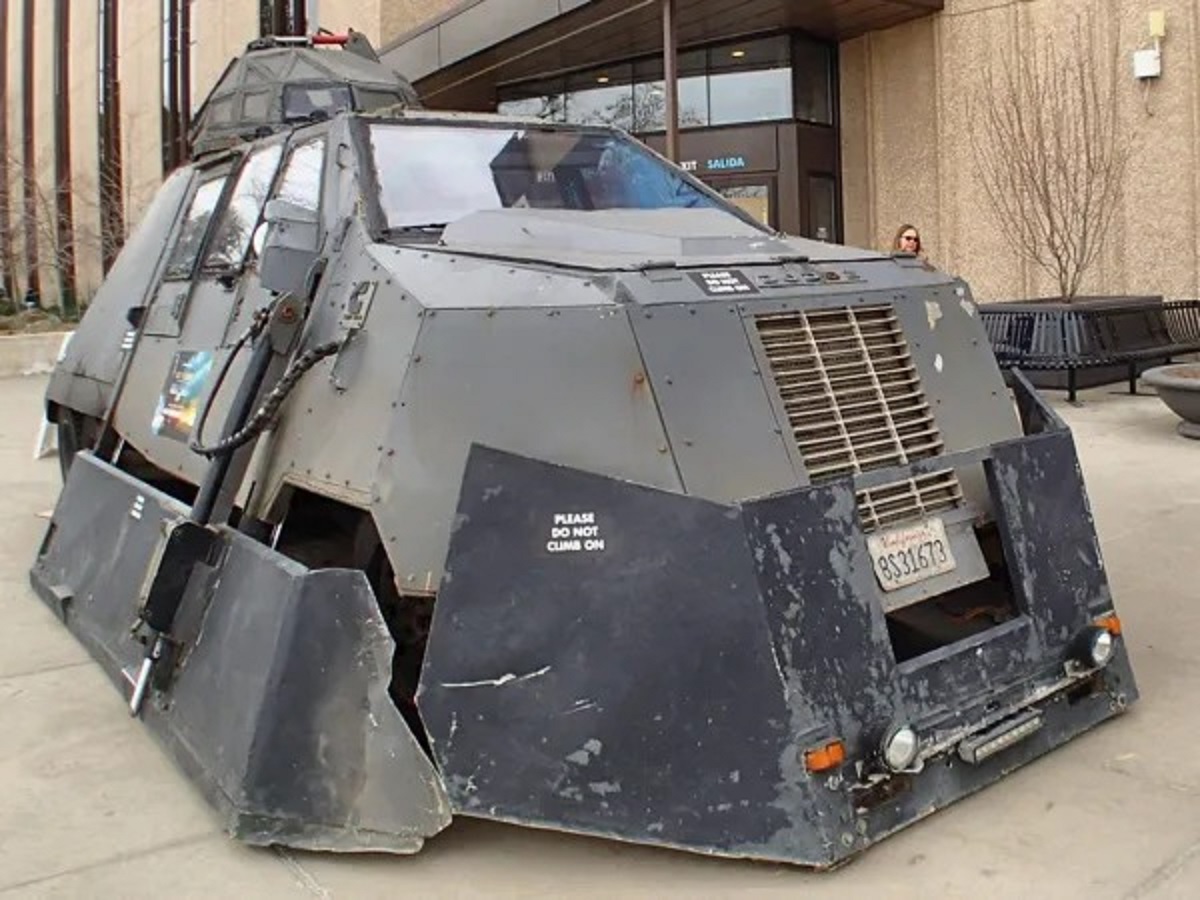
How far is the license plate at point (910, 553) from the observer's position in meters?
3.42

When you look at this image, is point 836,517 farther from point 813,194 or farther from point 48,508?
point 813,194

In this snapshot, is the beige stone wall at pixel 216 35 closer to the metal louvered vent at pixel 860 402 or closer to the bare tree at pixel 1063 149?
the bare tree at pixel 1063 149

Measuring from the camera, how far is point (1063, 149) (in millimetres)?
13953

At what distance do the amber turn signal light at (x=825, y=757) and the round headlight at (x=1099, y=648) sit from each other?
1097mm

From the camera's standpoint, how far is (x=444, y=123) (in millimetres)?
4773

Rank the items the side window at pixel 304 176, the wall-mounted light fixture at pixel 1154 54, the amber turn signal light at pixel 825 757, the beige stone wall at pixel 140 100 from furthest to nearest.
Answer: the beige stone wall at pixel 140 100
the wall-mounted light fixture at pixel 1154 54
the side window at pixel 304 176
the amber turn signal light at pixel 825 757

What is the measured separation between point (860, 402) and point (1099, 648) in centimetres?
105

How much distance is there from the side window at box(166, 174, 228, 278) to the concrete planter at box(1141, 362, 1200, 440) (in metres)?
7.29

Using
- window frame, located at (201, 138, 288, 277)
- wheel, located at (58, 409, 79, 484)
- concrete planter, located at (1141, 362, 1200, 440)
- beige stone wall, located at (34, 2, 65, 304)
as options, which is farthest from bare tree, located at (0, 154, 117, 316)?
concrete planter, located at (1141, 362, 1200, 440)

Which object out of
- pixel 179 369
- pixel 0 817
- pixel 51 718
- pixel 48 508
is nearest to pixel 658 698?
pixel 0 817

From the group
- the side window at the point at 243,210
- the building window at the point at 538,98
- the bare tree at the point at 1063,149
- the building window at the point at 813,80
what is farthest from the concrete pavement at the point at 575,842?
the building window at the point at 538,98

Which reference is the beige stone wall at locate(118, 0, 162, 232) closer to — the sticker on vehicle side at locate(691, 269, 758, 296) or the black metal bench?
the black metal bench

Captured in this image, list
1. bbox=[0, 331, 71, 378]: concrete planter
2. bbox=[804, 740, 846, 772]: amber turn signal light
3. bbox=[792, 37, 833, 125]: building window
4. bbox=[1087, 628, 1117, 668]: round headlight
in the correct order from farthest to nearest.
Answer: bbox=[0, 331, 71, 378]: concrete planter → bbox=[792, 37, 833, 125]: building window → bbox=[1087, 628, 1117, 668]: round headlight → bbox=[804, 740, 846, 772]: amber turn signal light

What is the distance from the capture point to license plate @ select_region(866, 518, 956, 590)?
342cm
